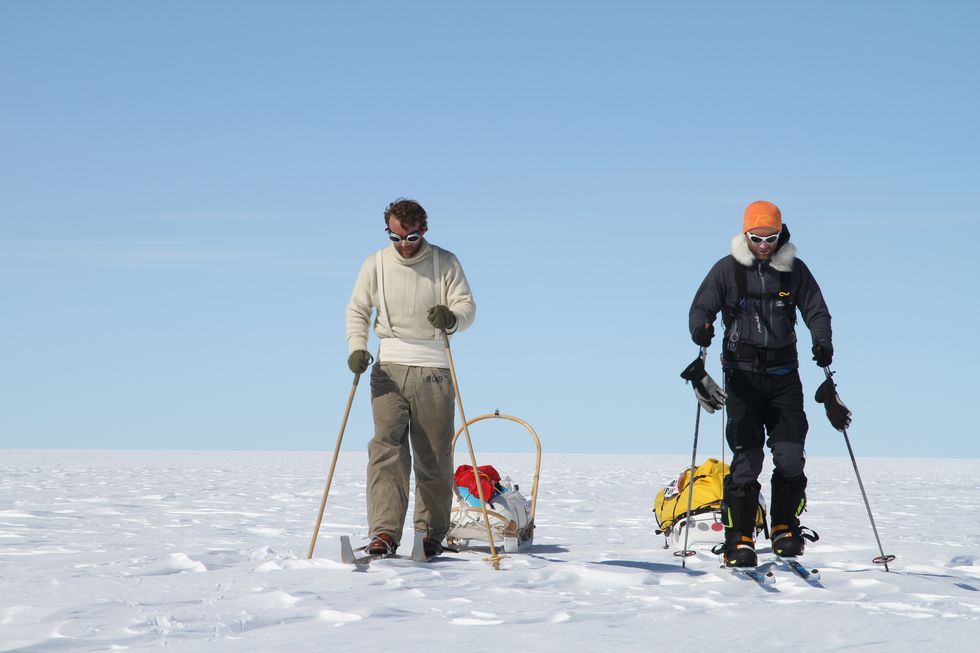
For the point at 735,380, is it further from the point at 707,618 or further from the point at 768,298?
the point at 707,618

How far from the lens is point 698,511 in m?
7.21

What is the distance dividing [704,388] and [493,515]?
74.5 inches

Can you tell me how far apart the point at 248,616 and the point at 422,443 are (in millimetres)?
2228

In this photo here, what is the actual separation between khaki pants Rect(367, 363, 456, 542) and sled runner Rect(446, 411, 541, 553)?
44cm

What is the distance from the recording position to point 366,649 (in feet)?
11.9

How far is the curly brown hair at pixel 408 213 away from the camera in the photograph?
6234 mm

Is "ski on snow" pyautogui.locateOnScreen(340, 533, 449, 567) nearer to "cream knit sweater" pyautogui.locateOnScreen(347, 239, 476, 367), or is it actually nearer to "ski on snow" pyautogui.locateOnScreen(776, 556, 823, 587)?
"cream knit sweater" pyautogui.locateOnScreen(347, 239, 476, 367)

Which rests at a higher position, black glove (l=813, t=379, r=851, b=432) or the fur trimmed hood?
the fur trimmed hood

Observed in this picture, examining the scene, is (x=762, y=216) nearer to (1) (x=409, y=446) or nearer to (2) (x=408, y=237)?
(2) (x=408, y=237)

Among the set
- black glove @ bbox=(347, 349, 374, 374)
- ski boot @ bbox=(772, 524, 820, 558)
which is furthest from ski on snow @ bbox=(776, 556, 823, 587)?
black glove @ bbox=(347, 349, 374, 374)

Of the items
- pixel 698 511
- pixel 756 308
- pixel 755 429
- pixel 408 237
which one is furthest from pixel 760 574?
pixel 408 237

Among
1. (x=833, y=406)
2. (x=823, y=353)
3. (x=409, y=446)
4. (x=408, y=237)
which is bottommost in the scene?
(x=409, y=446)

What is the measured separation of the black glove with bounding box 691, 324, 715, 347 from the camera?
5.87 metres

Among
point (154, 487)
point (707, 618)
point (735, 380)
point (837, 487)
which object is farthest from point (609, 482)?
point (707, 618)
